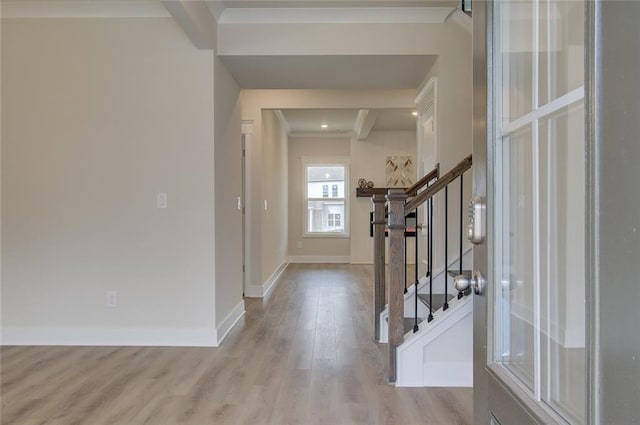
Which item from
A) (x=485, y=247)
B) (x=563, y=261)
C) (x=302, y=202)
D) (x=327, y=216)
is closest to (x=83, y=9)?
(x=485, y=247)

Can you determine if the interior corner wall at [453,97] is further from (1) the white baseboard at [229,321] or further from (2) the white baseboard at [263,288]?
(2) the white baseboard at [263,288]

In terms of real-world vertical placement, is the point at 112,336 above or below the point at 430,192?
below

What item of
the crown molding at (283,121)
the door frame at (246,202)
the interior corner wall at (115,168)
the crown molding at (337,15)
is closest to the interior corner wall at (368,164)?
the crown molding at (283,121)

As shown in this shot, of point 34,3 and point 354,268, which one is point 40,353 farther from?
point 354,268

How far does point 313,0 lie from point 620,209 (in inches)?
116

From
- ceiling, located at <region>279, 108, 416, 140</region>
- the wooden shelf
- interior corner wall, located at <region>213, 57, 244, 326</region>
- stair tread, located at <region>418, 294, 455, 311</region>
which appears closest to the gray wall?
stair tread, located at <region>418, 294, 455, 311</region>

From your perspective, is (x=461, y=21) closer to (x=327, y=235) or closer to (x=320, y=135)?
(x=320, y=135)

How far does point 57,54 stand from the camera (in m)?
3.10

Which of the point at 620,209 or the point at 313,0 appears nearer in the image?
the point at 620,209

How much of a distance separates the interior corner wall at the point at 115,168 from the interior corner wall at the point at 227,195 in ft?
0.41

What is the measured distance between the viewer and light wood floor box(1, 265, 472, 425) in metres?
2.02

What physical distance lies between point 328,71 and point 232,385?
2523 mm

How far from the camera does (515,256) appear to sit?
2.98 ft

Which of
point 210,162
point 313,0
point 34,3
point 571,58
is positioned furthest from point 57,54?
point 571,58
